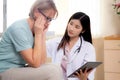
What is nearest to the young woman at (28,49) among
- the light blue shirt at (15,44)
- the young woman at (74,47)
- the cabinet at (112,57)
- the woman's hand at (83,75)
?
the light blue shirt at (15,44)

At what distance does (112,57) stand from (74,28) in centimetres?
79

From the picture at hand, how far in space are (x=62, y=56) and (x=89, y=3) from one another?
94cm

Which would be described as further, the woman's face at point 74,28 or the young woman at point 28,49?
the woman's face at point 74,28

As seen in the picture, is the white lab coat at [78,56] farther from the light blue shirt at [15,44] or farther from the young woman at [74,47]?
the light blue shirt at [15,44]

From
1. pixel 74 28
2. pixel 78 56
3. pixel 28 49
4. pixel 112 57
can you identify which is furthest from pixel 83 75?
A: pixel 112 57

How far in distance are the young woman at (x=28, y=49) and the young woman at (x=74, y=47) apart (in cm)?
67

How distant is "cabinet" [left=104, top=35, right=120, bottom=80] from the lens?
9.08 feet

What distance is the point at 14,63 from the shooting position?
1.51m

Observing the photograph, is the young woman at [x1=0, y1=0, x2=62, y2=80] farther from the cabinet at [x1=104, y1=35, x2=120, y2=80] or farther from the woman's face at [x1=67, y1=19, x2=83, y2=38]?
the cabinet at [x1=104, y1=35, x2=120, y2=80]

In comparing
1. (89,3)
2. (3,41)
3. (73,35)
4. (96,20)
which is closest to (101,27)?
(96,20)

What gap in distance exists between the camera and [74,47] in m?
2.23

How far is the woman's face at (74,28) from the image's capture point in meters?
2.22

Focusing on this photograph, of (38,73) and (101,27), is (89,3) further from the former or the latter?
(38,73)

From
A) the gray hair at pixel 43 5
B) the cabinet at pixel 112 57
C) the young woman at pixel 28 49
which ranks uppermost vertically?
the gray hair at pixel 43 5
